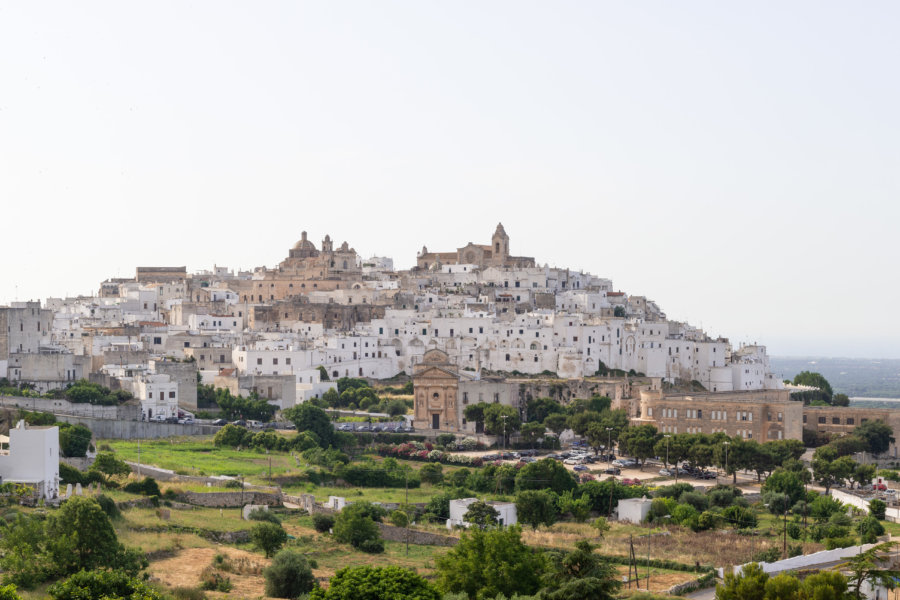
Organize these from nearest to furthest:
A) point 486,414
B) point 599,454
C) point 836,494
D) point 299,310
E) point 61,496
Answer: point 61,496, point 836,494, point 599,454, point 486,414, point 299,310

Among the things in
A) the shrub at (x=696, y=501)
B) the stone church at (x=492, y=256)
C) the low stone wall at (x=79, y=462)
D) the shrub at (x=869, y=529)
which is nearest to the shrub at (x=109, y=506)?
→ the low stone wall at (x=79, y=462)

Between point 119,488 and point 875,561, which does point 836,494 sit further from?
point 119,488

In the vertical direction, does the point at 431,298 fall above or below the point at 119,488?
above

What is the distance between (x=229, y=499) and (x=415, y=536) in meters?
6.35

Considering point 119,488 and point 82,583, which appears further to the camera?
point 119,488

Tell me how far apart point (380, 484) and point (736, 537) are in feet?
47.6

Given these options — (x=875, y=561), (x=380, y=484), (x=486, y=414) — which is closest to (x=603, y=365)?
(x=486, y=414)

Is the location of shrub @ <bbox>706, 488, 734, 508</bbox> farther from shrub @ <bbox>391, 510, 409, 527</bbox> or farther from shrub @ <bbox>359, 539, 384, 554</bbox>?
shrub @ <bbox>359, 539, 384, 554</bbox>

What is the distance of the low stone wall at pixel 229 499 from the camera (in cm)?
4138

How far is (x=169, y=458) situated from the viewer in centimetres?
4859

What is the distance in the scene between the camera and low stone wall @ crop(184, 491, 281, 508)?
1629 inches

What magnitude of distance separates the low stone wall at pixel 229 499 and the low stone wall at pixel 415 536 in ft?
14.7

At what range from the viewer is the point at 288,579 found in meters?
31.8

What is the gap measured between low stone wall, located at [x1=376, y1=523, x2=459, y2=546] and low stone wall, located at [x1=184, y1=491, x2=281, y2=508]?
14.7 ft
